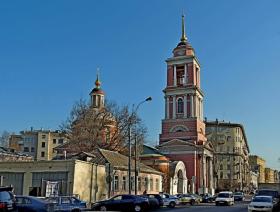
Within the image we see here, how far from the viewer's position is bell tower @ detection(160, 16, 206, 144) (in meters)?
78.8

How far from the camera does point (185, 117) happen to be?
79.4 meters

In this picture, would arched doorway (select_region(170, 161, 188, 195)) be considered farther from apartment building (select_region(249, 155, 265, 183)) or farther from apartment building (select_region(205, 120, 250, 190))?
apartment building (select_region(249, 155, 265, 183))

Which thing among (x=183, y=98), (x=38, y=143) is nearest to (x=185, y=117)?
(x=183, y=98)

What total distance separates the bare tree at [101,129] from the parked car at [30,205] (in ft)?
110

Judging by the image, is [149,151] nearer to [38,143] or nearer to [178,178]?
[178,178]

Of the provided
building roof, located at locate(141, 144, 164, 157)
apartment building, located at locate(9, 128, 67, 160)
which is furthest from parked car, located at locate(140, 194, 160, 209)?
apartment building, located at locate(9, 128, 67, 160)

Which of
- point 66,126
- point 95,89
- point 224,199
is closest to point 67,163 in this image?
point 224,199

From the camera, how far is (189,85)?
7969cm

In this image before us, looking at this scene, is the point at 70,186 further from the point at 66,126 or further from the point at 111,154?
the point at 66,126

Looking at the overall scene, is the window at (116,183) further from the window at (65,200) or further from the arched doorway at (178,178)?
the arched doorway at (178,178)

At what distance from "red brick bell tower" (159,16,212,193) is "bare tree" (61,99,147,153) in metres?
18.3

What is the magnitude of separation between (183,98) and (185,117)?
12.0 ft

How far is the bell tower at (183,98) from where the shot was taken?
78812 millimetres

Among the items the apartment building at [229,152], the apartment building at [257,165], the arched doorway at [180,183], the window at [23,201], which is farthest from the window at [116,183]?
the apartment building at [257,165]
